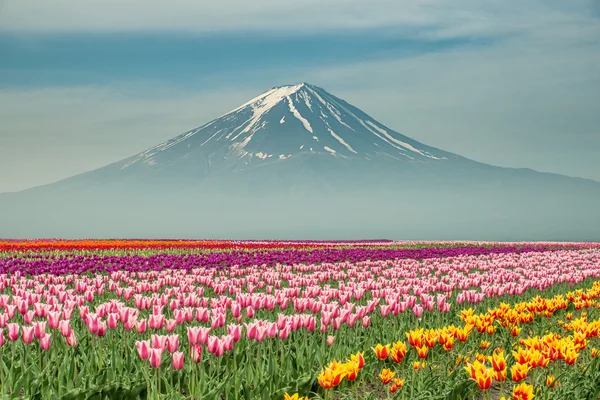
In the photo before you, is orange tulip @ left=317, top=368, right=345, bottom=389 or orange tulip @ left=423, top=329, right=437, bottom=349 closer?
orange tulip @ left=317, top=368, right=345, bottom=389

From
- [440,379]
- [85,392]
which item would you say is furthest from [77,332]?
[440,379]

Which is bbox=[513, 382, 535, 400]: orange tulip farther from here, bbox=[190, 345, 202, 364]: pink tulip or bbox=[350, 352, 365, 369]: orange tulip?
bbox=[190, 345, 202, 364]: pink tulip

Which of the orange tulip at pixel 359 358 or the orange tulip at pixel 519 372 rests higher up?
the orange tulip at pixel 359 358

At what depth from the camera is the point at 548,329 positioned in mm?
10516

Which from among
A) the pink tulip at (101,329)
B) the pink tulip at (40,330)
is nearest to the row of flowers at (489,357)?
the pink tulip at (101,329)

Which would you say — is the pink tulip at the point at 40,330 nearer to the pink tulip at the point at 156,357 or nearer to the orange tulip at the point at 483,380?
the pink tulip at the point at 156,357

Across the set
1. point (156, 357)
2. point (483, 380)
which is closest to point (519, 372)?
point (483, 380)

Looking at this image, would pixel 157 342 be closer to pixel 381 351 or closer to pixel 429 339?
pixel 381 351

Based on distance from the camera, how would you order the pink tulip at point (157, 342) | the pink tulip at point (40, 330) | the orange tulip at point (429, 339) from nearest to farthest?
1. the pink tulip at point (157, 342)
2. the orange tulip at point (429, 339)
3. the pink tulip at point (40, 330)

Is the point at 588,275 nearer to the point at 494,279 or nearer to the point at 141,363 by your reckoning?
the point at 494,279

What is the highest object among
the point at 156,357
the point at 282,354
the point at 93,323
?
the point at 93,323

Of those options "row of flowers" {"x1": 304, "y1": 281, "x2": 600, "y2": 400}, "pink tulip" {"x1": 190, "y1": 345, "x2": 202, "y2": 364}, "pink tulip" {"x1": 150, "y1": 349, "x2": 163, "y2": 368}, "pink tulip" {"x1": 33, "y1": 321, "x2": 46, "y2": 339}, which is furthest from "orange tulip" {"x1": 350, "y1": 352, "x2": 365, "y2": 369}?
"pink tulip" {"x1": 33, "y1": 321, "x2": 46, "y2": 339}

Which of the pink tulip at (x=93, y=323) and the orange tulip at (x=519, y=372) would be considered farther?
the pink tulip at (x=93, y=323)

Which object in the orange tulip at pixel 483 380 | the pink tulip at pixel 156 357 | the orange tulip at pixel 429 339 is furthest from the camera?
the orange tulip at pixel 429 339
